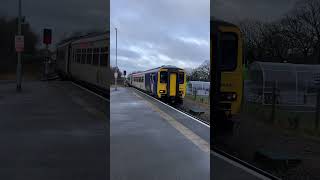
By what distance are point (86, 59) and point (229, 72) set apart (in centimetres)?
314

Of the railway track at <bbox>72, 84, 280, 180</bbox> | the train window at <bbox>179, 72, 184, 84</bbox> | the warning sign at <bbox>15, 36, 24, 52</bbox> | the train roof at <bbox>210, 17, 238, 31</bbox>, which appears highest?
the train roof at <bbox>210, 17, 238, 31</bbox>

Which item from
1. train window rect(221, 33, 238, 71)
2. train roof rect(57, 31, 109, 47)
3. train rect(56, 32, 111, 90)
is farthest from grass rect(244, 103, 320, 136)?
train roof rect(57, 31, 109, 47)

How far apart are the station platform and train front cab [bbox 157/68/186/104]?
21.8 m

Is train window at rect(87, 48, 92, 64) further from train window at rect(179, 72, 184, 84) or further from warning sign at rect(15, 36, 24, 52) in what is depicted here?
train window at rect(179, 72, 184, 84)

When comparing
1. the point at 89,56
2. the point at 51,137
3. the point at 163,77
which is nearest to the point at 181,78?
the point at 163,77

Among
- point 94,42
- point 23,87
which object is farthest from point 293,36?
point 23,87

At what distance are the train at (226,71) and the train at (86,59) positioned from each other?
252 centimetres

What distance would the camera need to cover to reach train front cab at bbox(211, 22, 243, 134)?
29.1ft

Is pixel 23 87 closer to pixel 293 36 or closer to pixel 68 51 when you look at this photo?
pixel 68 51

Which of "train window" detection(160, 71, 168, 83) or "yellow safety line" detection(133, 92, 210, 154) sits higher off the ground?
"train window" detection(160, 71, 168, 83)

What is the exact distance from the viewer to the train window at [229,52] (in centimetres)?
895

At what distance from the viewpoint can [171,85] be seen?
95.9ft

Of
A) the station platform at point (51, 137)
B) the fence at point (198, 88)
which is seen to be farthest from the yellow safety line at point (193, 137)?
the fence at point (198, 88)

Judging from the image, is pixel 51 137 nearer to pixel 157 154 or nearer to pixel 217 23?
pixel 157 154
